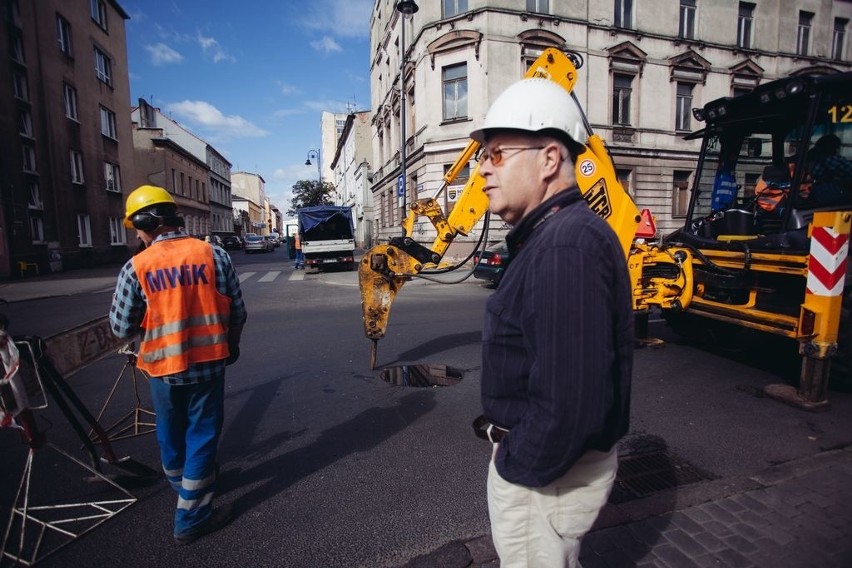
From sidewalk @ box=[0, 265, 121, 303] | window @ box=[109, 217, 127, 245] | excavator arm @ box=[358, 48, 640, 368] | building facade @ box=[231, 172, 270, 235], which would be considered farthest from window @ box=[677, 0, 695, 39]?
building facade @ box=[231, 172, 270, 235]

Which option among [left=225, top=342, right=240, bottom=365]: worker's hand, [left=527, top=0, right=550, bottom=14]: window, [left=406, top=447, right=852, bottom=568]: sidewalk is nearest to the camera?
[left=406, top=447, right=852, bottom=568]: sidewalk

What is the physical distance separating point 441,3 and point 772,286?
65.8ft

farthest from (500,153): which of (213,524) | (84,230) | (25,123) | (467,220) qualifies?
(84,230)

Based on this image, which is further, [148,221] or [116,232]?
[116,232]

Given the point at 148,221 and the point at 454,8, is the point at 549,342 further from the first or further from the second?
the point at 454,8

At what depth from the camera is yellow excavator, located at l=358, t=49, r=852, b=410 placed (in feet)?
13.8

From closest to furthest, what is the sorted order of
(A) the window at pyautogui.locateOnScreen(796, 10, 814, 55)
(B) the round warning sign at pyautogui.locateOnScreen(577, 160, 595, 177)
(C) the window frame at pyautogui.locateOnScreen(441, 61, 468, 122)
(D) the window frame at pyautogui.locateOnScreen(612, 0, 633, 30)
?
(B) the round warning sign at pyautogui.locateOnScreen(577, 160, 595, 177) → (C) the window frame at pyautogui.locateOnScreen(441, 61, 468, 122) → (D) the window frame at pyautogui.locateOnScreen(612, 0, 633, 30) → (A) the window at pyautogui.locateOnScreen(796, 10, 814, 55)

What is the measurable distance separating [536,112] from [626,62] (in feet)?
78.5

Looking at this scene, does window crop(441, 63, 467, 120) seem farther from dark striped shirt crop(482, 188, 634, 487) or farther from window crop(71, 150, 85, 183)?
dark striped shirt crop(482, 188, 634, 487)

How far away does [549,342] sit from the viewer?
1121 millimetres

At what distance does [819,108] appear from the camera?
188 inches

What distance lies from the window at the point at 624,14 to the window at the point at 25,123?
86.0 feet

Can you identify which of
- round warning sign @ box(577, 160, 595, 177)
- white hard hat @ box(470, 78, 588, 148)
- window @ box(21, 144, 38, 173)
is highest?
window @ box(21, 144, 38, 173)

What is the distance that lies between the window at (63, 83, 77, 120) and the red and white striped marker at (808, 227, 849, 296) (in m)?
28.0
